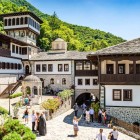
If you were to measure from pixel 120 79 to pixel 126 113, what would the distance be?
306cm

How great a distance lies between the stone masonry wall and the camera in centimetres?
2430

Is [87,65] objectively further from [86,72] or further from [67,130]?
[67,130]

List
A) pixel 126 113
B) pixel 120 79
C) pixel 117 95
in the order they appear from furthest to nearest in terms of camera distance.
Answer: pixel 117 95 → pixel 126 113 → pixel 120 79

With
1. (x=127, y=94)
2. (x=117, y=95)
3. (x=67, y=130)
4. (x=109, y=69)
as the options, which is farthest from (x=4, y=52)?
(x=67, y=130)

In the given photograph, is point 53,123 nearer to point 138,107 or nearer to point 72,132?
point 72,132

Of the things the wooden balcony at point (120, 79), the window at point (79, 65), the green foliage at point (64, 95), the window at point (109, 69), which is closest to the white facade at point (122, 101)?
the wooden balcony at point (120, 79)

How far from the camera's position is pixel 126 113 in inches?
961

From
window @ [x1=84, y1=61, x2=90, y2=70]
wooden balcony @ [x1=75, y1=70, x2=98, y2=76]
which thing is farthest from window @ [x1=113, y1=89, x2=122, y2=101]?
window @ [x1=84, y1=61, x2=90, y2=70]

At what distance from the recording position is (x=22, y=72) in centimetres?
4222

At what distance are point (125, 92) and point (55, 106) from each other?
633cm

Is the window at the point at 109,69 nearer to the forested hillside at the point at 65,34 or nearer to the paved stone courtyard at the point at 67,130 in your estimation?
the paved stone courtyard at the point at 67,130

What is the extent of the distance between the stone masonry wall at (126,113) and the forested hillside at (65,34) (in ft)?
138

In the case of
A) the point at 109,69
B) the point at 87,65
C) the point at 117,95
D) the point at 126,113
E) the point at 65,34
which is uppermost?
the point at 65,34

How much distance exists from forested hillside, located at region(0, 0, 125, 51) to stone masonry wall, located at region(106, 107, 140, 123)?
1656 inches
